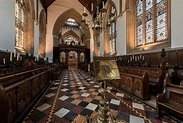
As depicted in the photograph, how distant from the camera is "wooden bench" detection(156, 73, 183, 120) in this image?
6.06ft

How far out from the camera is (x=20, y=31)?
7473 millimetres

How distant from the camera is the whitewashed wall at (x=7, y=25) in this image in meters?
4.41

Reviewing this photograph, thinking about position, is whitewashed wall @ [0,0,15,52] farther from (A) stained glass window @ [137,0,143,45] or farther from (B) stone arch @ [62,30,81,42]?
(B) stone arch @ [62,30,81,42]

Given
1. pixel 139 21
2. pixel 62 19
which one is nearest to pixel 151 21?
pixel 139 21

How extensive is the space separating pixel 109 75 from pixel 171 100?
1.73m

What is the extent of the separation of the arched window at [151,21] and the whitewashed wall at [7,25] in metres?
7.33

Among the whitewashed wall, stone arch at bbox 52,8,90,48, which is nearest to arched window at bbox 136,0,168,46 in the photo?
the whitewashed wall

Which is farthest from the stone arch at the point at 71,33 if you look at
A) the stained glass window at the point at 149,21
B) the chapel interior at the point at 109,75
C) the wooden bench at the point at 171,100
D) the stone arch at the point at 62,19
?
the wooden bench at the point at 171,100

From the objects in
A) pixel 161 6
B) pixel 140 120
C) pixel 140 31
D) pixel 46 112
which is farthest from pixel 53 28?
pixel 140 120

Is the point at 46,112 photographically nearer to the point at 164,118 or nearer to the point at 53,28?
the point at 164,118

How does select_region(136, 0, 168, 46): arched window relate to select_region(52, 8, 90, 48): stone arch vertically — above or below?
below

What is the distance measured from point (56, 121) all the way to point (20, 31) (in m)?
8.18

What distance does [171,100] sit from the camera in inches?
80.0

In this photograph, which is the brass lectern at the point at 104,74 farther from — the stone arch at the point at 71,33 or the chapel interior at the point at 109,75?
the stone arch at the point at 71,33
